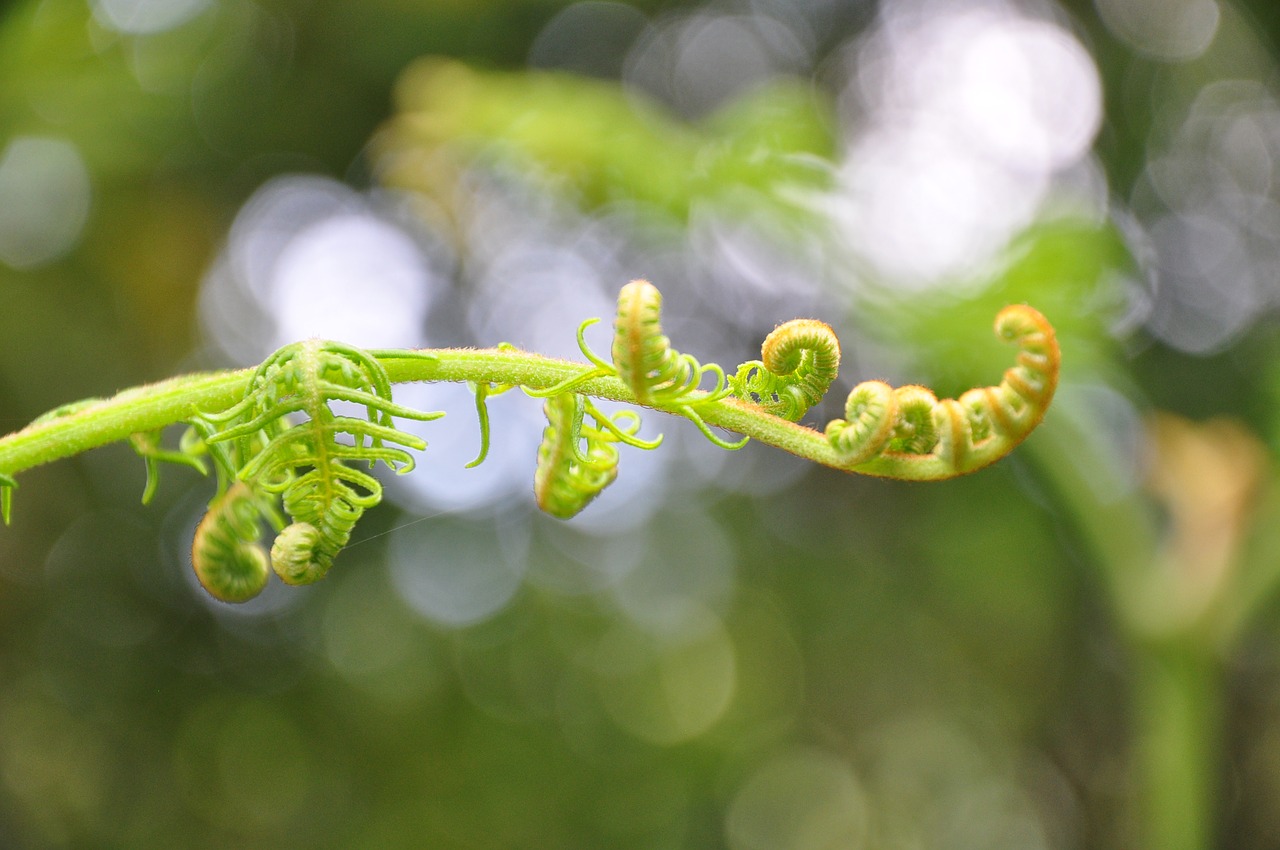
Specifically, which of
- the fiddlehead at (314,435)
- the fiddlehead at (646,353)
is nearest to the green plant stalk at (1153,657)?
the fiddlehead at (646,353)

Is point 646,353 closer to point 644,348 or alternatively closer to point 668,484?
point 644,348

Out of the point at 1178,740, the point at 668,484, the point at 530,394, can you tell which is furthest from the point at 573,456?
the point at 668,484

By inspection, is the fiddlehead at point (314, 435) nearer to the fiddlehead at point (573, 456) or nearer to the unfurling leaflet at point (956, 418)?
the fiddlehead at point (573, 456)

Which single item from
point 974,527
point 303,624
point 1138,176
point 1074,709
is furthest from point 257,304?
point 1074,709

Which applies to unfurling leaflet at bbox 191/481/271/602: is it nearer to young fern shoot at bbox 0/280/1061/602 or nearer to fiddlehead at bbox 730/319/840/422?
young fern shoot at bbox 0/280/1061/602

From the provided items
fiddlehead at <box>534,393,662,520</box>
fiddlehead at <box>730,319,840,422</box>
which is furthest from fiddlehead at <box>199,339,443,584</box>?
fiddlehead at <box>730,319,840,422</box>

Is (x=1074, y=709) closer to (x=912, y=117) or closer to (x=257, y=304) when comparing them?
(x=912, y=117)
